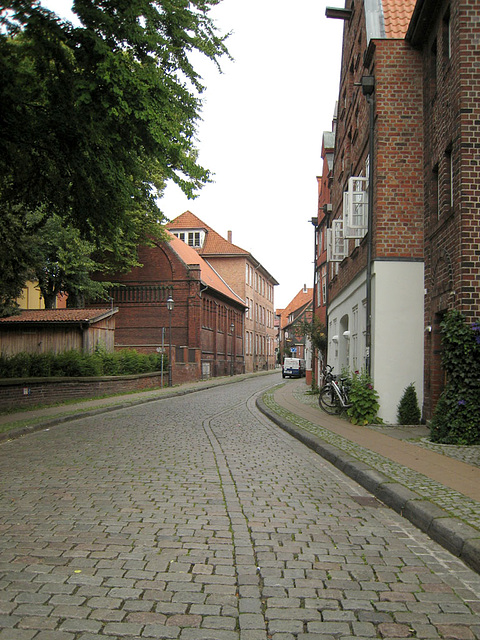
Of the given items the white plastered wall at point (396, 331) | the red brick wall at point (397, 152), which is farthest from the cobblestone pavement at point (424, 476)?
the red brick wall at point (397, 152)

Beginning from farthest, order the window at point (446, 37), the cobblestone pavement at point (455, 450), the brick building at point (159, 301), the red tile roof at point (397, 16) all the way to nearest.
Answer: the brick building at point (159, 301) < the red tile roof at point (397, 16) < the window at point (446, 37) < the cobblestone pavement at point (455, 450)

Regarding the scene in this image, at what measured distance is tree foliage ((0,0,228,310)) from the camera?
1017 cm

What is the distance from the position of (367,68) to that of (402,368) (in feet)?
25.2

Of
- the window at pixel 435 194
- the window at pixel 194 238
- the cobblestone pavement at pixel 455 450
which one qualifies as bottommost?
the cobblestone pavement at pixel 455 450

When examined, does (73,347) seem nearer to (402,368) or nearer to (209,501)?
(402,368)

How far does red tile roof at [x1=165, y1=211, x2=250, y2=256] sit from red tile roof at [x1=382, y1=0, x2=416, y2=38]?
45868 mm

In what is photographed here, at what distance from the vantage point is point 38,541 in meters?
4.88

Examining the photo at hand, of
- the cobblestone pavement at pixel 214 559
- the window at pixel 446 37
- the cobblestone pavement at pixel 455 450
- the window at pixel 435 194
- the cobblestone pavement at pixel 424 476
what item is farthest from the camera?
the window at pixel 435 194

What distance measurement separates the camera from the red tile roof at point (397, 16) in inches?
561

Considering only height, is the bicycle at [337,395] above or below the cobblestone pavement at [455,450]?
above

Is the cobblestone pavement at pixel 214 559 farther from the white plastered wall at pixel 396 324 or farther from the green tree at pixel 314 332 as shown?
the green tree at pixel 314 332

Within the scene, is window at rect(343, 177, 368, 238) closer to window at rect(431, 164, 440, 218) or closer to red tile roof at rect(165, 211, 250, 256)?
window at rect(431, 164, 440, 218)

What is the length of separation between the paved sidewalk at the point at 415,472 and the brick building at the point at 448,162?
2304 millimetres

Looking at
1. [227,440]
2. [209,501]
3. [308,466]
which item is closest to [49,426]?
[227,440]
